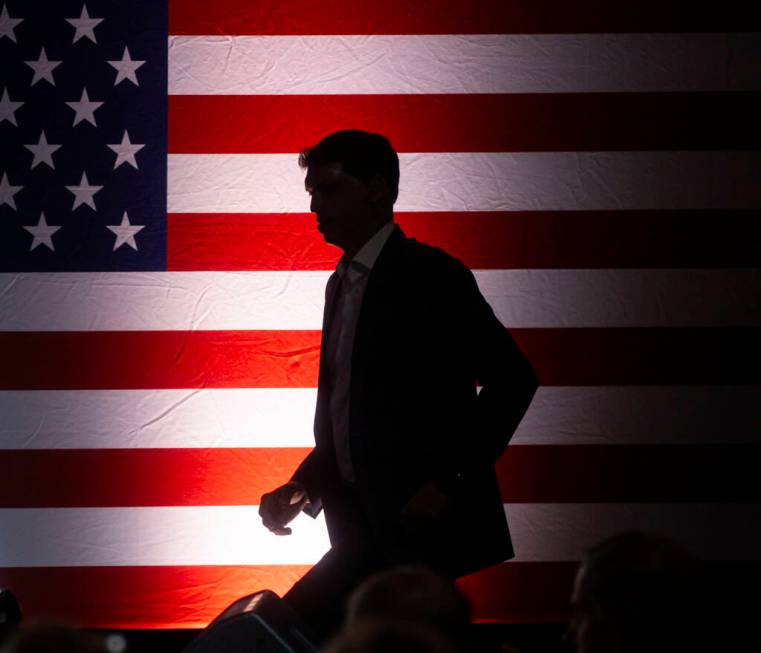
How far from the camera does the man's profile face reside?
1.41 meters

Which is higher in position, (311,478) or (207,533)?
(311,478)

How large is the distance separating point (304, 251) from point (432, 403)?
2.50ft

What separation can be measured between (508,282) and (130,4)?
101 cm

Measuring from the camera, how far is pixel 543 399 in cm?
198

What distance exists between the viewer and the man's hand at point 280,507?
1.45 metres

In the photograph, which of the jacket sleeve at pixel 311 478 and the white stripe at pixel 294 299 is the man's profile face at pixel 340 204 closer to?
the jacket sleeve at pixel 311 478

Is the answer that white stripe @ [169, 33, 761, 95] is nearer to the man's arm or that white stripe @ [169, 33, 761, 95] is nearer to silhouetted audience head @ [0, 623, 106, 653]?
the man's arm

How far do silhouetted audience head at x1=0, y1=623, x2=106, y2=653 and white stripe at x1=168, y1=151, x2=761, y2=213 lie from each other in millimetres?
1441

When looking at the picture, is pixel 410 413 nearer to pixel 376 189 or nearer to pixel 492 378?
pixel 492 378

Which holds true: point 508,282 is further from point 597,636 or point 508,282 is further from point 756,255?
point 597,636

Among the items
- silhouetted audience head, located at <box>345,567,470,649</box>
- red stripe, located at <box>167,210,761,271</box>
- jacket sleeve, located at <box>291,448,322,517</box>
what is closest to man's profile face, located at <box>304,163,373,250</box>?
jacket sleeve, located at <box>291,448,322,517</box>

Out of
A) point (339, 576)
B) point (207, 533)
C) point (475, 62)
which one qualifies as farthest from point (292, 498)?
point (475, 62)

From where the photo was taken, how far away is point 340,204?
142 cm

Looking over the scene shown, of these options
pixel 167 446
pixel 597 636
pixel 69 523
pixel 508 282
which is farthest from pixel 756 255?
pixel 69 523
